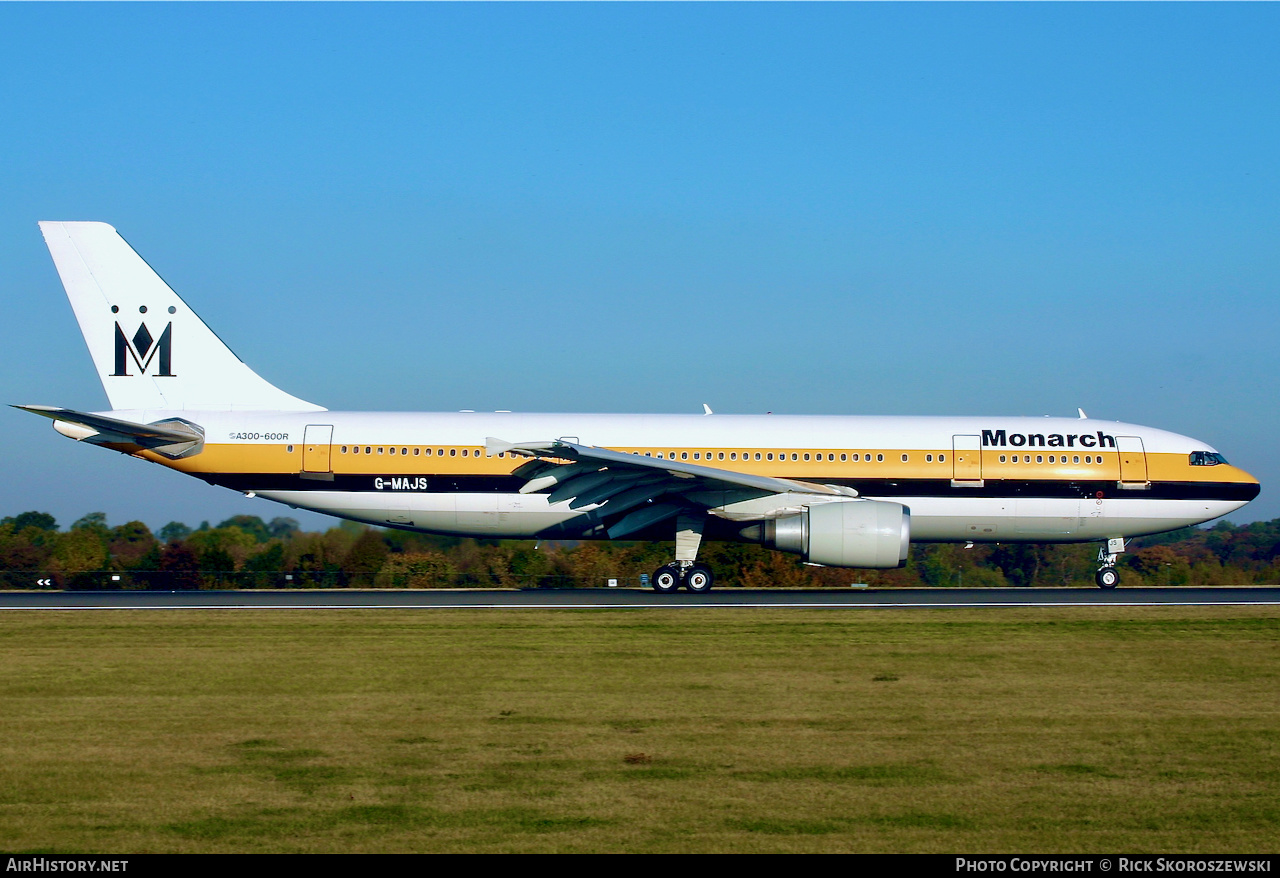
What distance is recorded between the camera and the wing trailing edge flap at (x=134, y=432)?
74.0 ft

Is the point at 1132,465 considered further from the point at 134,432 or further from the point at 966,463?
the point at 134,432

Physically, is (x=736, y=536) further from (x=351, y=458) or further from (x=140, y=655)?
(x=140, y=655)

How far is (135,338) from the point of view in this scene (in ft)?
81.9

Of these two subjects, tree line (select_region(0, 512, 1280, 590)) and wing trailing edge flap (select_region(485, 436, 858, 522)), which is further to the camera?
tree line (select_region(0, 512, 1280, 590))

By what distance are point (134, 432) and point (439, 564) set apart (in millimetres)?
9667

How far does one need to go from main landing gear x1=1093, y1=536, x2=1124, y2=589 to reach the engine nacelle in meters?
6.03

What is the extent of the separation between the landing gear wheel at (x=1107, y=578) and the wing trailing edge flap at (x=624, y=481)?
5.86m

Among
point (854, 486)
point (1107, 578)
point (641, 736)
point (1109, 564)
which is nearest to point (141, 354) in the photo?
point (854, 486)

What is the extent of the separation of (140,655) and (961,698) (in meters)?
10.3

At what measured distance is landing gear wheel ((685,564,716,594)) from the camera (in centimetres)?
2303

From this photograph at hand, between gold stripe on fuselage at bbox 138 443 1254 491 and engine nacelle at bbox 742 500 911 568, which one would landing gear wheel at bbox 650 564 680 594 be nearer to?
gold stripe on fuselage at bbox 138 443 1254 491

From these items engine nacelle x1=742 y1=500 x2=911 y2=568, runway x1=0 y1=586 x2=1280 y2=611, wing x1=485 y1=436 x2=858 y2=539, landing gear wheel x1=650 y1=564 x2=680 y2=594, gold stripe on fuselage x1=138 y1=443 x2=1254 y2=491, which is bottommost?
runway x1=0 y1=586 x2=1280 y2=611

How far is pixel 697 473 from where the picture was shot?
21.3 meters

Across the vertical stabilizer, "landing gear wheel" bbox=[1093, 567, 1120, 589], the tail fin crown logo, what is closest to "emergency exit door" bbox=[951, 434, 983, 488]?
"landing gear wheel" bbox=[1093, 567, 1120, 589]
